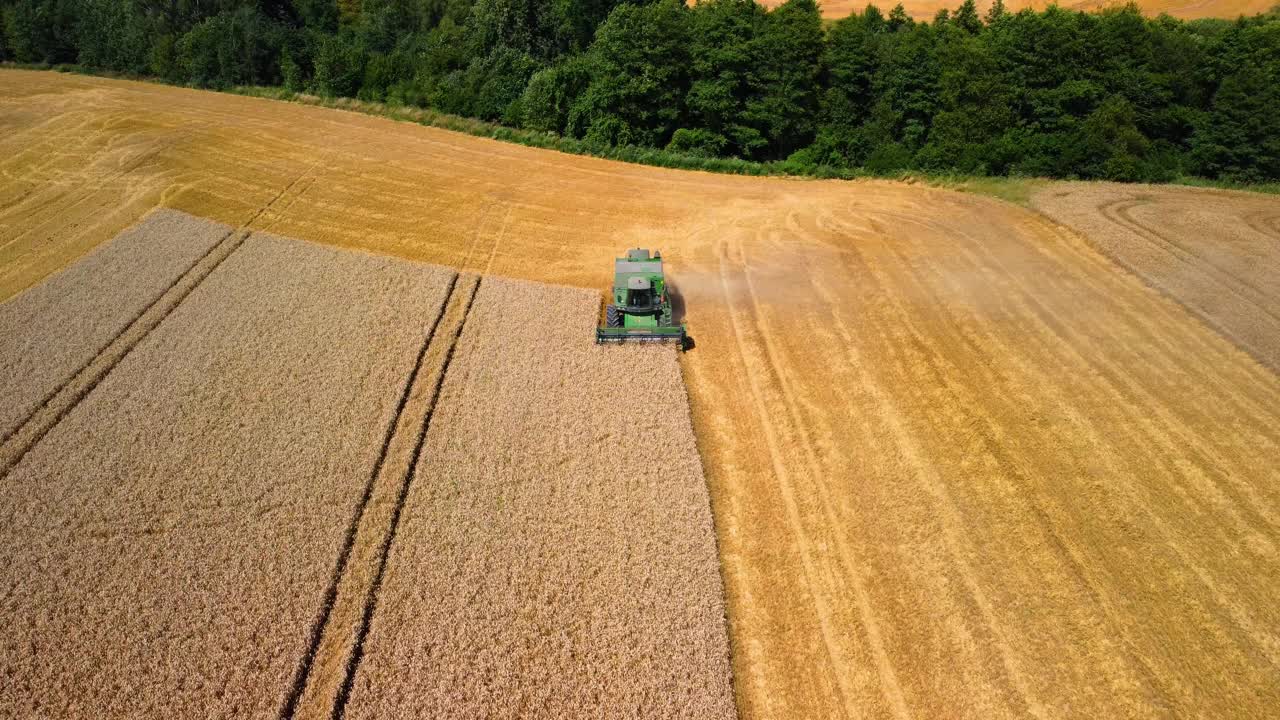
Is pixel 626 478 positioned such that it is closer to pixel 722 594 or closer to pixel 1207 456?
pixel 722 594

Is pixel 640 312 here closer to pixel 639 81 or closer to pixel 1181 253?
pixel 1181 253

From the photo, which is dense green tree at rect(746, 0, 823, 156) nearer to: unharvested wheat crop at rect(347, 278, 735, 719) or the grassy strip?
the grassy strip

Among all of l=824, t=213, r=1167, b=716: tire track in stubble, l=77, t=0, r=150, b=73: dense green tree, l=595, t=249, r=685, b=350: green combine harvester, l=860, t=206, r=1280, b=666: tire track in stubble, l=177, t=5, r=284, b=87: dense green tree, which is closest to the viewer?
l=824, t=213, r=1167, b=716: tire track in stubble

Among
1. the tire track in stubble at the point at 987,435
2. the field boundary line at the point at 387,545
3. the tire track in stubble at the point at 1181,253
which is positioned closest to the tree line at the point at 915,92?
the tire track in stubble at the point at 1181,253

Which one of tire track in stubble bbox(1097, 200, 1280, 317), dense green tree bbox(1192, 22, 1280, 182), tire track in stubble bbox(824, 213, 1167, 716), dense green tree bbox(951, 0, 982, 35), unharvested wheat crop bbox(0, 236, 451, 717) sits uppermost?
dense green tree bbox(951, 0, 982, 35)

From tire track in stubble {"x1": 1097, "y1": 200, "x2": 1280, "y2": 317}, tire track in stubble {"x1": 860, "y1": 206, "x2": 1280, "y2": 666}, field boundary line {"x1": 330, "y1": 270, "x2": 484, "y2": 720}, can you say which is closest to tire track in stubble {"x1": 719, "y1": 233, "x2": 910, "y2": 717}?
tire track in stubble {"x1": 860, "y1": 206, "x2": 1280, "y2": 666}

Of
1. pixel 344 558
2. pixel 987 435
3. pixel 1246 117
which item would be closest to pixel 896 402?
pixel 987 435

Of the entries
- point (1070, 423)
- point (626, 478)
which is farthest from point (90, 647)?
point (1070, 423)
